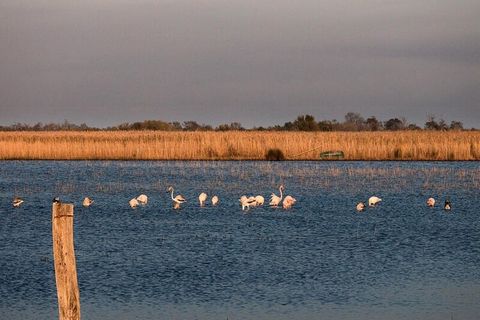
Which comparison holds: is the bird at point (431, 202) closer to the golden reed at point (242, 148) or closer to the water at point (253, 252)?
the water at point (253, 252)

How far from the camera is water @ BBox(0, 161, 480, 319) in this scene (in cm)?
1131

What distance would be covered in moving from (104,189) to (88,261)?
14.0 meters

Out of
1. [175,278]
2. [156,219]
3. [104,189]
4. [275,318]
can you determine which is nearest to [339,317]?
[275,318]

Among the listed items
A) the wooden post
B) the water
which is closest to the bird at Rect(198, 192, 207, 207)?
the water

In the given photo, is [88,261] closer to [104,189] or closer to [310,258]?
[310,258]

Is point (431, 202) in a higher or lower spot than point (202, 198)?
lower

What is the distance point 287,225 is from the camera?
19719 millimetres

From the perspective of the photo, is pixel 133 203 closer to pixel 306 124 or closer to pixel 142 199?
pixel 142 199

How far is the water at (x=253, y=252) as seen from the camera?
445 inches

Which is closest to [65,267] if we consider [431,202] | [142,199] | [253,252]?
[253,252]

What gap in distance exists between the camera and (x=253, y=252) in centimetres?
1570

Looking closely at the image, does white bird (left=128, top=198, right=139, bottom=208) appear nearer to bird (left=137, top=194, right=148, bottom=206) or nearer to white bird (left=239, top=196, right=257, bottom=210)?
bird (left=137, top=194, right=148, bottom=206)

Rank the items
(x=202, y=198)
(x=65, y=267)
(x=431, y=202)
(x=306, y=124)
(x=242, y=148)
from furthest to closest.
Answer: (x=306, y=124) < (x=242, y=148) < (x=202, y=198) < (x=431, y=202) < (x=65, y=267)

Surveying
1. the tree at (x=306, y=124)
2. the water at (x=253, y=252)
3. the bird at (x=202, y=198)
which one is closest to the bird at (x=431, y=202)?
the water at (x=253, y=252)
